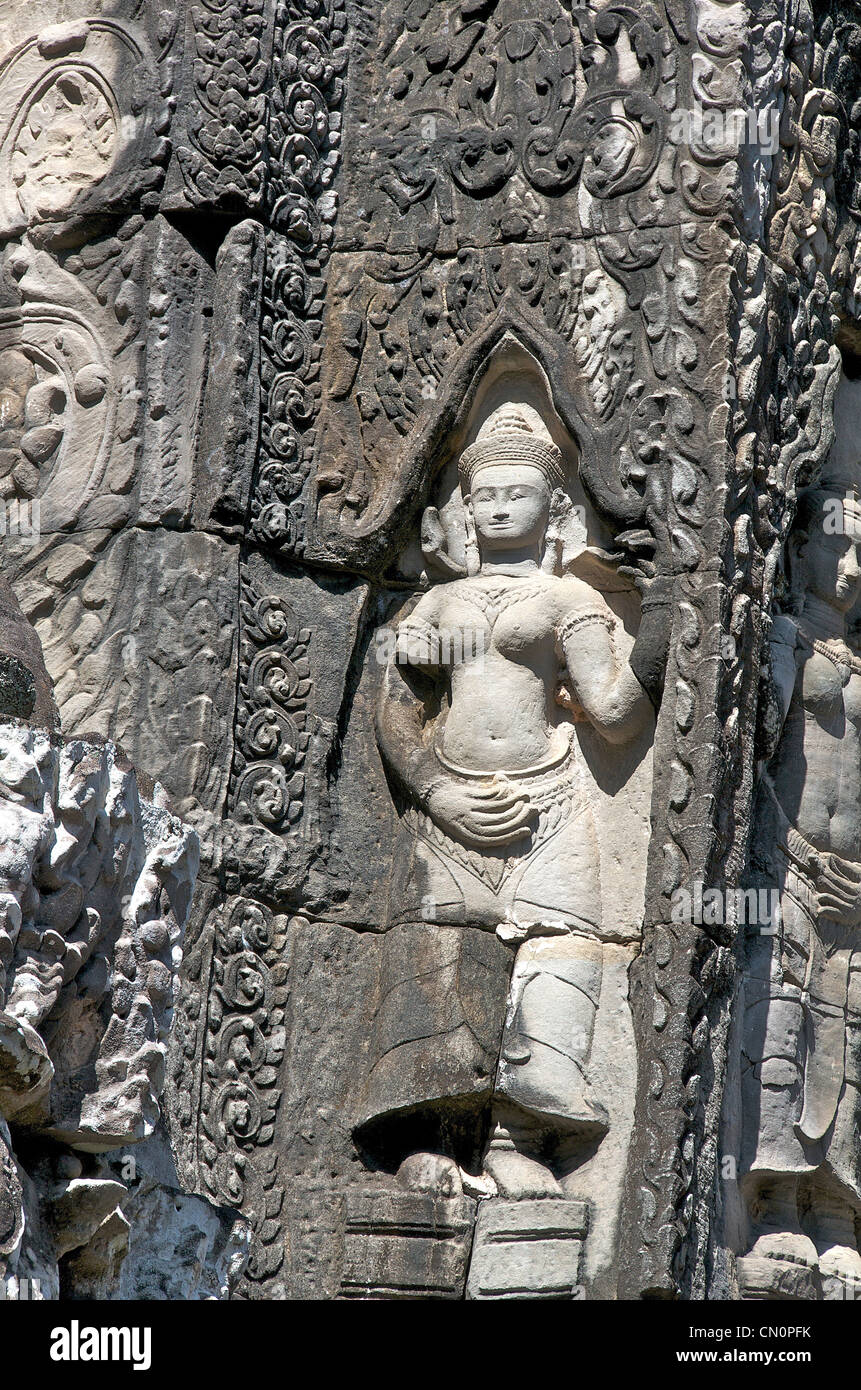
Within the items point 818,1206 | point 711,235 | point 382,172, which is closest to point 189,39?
point 382,172

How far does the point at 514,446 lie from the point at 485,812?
3.92 feet

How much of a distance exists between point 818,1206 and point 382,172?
3.76m

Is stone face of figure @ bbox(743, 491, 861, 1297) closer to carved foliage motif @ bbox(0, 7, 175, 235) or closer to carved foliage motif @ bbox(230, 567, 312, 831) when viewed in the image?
carved foliage motif @ bbox(230, 567, 312, 831)

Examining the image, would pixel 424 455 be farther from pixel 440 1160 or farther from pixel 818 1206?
pixel 818 1206

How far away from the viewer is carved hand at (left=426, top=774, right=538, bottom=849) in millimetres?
6938

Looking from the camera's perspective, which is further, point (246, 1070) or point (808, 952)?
point (808, 952)

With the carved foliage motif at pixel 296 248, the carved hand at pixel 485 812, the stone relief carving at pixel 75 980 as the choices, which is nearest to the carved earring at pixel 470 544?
the carved foliage motif at pixel 296 248

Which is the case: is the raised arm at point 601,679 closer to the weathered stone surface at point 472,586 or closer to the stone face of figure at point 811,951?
the weathered stone surface at point 472,586

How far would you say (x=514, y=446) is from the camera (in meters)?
7.18

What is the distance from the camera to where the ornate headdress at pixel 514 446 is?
717cm

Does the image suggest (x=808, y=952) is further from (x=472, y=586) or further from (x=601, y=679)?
(x=472, y=586)

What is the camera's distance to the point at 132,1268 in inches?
176

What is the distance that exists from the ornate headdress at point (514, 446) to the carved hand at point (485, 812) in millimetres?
1014

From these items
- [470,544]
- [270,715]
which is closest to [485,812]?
[270,715]
